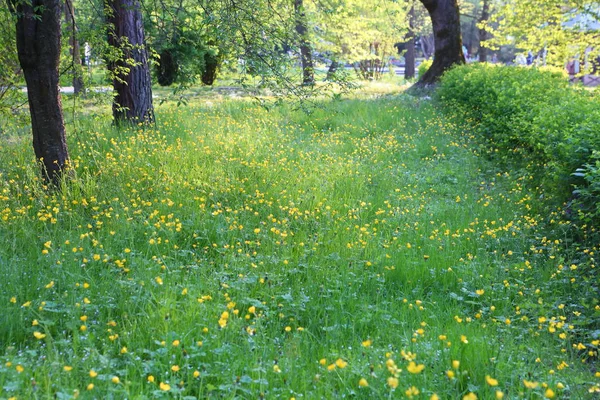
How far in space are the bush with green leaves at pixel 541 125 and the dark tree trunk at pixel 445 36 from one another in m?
4.56

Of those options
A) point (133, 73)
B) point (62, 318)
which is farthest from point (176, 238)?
point (133, 73)

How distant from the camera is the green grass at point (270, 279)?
2.96 meters

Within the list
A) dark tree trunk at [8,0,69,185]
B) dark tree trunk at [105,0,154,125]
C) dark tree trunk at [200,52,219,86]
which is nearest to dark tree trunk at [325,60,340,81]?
dark tree trunk at [8,0,69,185]

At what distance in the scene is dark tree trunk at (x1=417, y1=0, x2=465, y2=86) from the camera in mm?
17609

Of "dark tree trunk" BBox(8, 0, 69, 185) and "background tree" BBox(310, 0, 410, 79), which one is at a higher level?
"background tree" BBox(310, 0, 410, 79)

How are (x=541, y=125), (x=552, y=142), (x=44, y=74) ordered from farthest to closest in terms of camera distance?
(x=541, y=125) < (x=552, y=142) < (x=44, y=74)

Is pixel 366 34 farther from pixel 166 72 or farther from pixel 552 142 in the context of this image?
pixel 552 142

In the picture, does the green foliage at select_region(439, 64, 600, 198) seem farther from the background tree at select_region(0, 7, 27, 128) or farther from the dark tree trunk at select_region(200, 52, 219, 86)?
the dark tree trunk at select_region(200, 52, 219, 86)

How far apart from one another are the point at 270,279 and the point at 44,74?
3502 millimetres

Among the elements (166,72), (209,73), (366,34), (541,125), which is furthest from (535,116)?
(366,34)

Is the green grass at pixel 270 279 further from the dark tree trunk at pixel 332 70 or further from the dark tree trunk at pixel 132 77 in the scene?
the dark tree trunk at pixel 332 70

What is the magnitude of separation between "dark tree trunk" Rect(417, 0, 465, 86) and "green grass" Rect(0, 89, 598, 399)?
34.3 feet

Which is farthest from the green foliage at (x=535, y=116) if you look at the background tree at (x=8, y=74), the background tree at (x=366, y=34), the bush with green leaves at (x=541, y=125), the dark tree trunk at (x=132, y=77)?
the background tree at (x=366, y=34)

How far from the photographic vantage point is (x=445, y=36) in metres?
17.7
